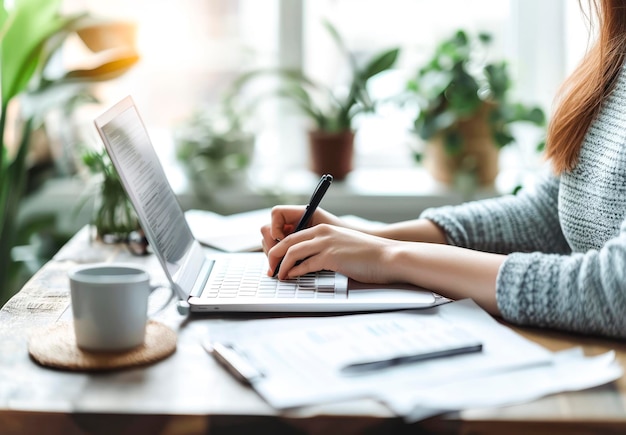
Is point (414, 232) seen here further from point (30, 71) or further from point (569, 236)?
point (30, 71)

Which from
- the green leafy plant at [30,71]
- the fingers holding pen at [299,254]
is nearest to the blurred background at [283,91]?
the green leafy plant at [30,71]

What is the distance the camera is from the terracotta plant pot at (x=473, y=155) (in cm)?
217

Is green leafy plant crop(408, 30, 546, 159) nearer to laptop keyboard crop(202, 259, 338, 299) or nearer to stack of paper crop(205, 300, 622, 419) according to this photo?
laptop keyboard crop(202, 259, 338, 299)

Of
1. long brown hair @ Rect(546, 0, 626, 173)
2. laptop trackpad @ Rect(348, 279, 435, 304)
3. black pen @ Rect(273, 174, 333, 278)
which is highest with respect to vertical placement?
long brown hair @ Rect(546, 0, 626, 173)

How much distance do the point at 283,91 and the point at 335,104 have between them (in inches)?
5.6

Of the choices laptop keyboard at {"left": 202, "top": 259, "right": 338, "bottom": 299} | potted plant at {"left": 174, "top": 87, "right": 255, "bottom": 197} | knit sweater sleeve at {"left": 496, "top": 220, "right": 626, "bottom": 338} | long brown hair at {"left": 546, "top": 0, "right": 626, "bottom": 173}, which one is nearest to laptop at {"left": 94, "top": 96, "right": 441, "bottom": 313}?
laptop keyboard at {"left": 202, "top": 259, "right": 338, "bottom": 299}

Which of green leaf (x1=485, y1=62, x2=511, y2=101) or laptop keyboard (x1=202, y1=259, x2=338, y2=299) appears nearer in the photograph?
laptop keyboard (x1=202, y1=259, x2=338, y2=299)

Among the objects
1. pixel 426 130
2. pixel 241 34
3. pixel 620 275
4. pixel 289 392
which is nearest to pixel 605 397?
pixel 620 275

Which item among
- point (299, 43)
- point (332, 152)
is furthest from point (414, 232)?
point (299, 43)

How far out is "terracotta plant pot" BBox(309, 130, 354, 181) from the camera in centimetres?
222

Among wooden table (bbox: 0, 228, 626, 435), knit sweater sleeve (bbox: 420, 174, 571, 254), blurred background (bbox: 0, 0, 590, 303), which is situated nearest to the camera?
wooden table (bbox: 0, 228, 626, 435)

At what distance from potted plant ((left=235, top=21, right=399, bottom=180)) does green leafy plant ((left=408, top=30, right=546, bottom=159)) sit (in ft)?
0.38

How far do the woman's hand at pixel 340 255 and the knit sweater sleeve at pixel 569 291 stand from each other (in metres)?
0.17

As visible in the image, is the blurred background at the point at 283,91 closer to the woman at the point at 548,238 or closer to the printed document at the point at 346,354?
the woman at the point at 548,238
